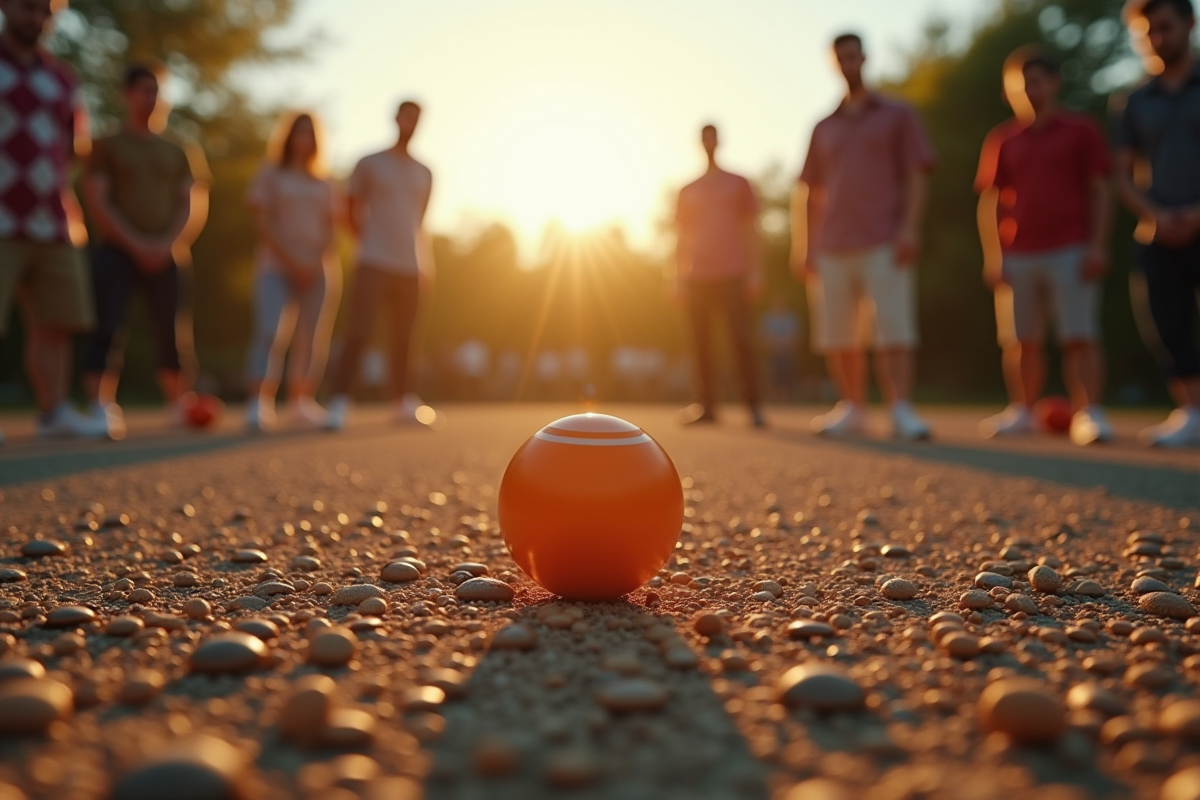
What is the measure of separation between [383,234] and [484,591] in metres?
5.99

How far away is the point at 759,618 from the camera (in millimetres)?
1972

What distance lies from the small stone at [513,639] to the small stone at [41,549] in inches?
66.5

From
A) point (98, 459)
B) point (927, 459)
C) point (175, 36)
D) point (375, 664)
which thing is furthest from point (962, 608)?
point (175, 36)

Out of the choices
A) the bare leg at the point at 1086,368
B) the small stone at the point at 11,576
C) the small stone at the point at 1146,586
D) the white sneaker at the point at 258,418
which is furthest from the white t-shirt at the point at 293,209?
the small stone at the point at 1146,586

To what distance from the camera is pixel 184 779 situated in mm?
1070

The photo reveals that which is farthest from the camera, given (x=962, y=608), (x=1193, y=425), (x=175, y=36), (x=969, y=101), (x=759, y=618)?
(x=969, y=101)

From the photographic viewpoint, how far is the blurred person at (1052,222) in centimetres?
658

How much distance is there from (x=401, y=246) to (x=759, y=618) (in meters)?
6.37

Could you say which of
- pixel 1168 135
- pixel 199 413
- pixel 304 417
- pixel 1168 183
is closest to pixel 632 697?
pixel 1168 183

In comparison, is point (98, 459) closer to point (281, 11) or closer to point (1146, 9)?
point (1146, 9)

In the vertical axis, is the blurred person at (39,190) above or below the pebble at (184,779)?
above

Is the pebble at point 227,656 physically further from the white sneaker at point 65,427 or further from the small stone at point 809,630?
the white sneaker at point 65,427

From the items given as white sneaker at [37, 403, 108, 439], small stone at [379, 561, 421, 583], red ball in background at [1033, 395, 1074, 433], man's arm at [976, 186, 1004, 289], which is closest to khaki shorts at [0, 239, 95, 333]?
white sneaker at [37, 403, 108, 439]

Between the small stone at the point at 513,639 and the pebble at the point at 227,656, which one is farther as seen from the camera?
the small stone at the point at 513,639
